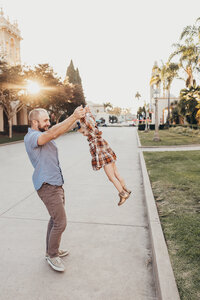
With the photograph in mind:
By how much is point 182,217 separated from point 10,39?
4661 centimetres

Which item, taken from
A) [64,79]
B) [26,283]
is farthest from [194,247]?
[64,79]

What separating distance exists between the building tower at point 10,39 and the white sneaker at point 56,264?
4059cm

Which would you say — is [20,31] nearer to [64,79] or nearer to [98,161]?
[64,79]

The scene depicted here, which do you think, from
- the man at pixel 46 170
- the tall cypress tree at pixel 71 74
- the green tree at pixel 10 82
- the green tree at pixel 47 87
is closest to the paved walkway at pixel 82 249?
the man at pixel 46 170

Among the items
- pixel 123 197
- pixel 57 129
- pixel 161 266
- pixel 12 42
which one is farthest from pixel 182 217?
pixel 12 42

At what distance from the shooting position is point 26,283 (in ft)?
9.23

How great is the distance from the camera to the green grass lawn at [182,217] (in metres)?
2.70

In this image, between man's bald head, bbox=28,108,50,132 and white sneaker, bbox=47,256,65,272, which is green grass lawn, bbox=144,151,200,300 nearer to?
white sneaker, bbox=47,256,65,272

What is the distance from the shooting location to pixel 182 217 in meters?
4.27

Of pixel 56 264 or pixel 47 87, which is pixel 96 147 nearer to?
pixel 56 264

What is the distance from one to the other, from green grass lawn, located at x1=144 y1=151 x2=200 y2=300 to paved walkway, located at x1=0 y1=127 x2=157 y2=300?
33cm

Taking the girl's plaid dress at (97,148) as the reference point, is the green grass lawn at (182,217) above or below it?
below

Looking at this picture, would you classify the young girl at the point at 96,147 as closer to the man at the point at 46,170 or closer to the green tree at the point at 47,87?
the man at the point at 46,170

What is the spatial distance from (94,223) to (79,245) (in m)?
0.82
